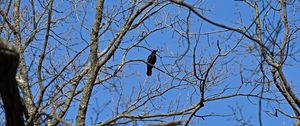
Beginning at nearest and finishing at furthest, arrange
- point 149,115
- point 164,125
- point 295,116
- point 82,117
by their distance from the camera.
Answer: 1. point 164,125
2. point 295,116
3. point 82,117
4. point 149,115

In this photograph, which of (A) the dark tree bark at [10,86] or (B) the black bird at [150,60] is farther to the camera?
(B) the black bird at [150,60]

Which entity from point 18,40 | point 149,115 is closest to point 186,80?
point 149,115

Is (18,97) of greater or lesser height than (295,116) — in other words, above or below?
below

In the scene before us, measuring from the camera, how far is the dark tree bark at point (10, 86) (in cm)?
211

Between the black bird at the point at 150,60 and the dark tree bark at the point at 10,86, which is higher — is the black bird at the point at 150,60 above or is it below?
above

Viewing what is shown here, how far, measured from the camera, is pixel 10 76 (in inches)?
85.0

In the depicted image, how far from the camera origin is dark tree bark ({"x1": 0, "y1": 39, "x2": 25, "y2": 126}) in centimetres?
211

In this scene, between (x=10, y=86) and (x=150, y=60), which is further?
(x=150, y=60)

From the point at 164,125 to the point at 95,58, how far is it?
251 inches

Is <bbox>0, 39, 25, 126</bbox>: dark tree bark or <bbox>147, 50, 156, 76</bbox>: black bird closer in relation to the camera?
<bbox>0, 39, 25, 126</bbox>: dark tree bark

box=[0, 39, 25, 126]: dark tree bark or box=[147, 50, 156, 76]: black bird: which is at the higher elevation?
box=[147, 50, 156, 76]: black bird

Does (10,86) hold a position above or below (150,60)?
below

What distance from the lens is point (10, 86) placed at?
218cm

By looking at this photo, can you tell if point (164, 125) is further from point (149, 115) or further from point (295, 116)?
point (149, 115)
